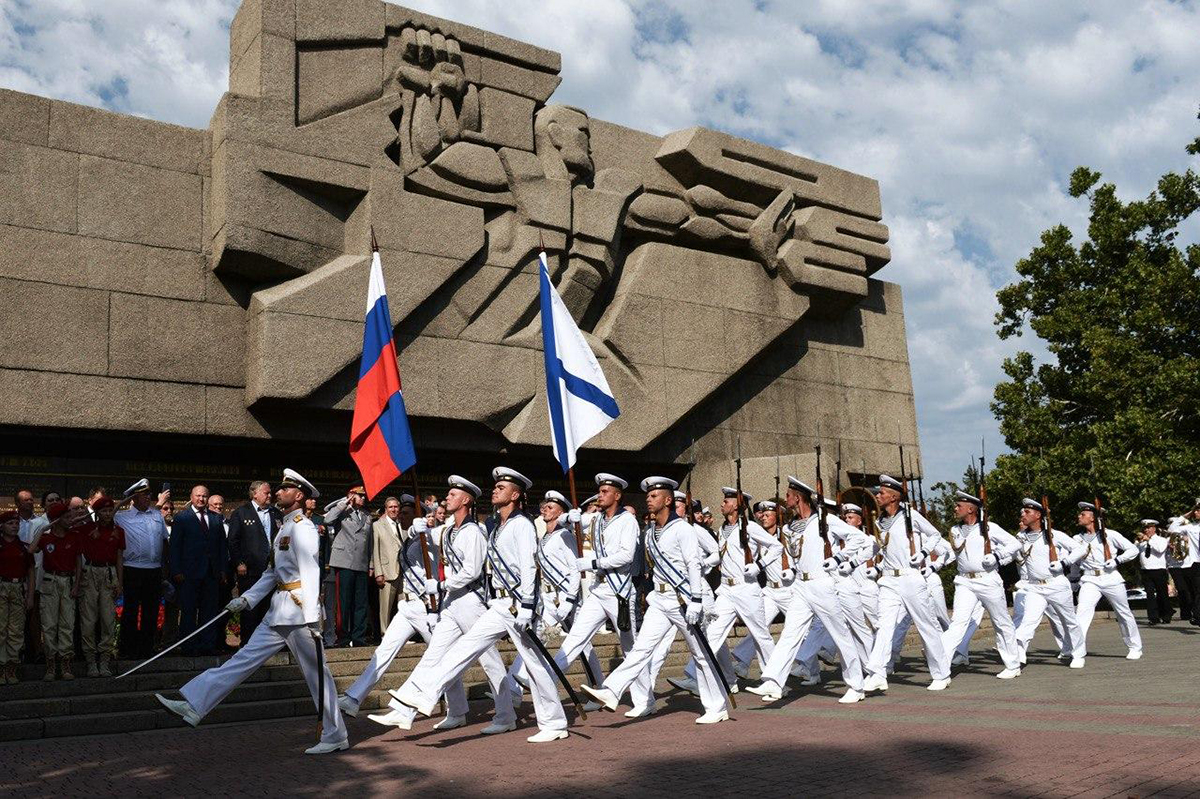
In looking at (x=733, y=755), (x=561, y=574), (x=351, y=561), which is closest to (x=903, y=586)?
(x=561, y=574)

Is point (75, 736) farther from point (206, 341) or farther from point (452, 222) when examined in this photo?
point (452, 222)

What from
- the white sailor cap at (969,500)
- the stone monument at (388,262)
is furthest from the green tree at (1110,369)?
the white sailor cap at (969,500)

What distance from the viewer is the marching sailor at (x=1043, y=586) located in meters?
12.5

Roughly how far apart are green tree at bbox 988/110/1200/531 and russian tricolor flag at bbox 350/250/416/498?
1629cm

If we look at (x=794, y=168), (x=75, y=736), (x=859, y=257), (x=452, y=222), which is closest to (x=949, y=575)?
(x=859, y=257)

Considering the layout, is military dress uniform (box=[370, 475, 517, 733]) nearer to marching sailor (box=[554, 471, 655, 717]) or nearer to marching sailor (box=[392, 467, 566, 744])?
marching sailor (box=[392, 467, 566, 744])

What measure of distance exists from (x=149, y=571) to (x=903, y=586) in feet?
24.2

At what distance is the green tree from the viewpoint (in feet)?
76.8

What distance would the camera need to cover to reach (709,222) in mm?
19484

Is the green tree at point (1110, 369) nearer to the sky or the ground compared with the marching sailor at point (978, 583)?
nearer to the sky

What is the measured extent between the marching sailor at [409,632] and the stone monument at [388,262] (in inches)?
206

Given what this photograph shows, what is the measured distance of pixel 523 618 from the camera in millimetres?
8227

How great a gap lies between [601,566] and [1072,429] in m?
20.4

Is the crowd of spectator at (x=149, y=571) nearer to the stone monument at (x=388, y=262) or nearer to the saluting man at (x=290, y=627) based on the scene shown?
the saluting man at (x=290, y=627)
